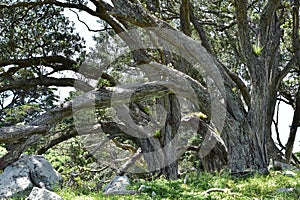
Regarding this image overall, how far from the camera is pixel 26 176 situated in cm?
518

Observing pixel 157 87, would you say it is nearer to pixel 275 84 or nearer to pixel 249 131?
pixel 249 131

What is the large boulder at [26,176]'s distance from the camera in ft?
16.0

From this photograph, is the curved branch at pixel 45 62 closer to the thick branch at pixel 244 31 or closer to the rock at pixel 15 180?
the rock at pixel 15 180

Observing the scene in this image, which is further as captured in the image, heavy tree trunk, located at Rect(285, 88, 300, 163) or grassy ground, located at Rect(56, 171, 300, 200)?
heavy tree trunk, located at Rect(285, 88, 300, 163)

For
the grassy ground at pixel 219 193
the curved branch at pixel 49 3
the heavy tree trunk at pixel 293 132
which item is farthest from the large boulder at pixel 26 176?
the heavy tree trunk at pixel 293 132

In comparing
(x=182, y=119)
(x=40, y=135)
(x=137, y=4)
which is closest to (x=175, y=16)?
(x=182, y=119)

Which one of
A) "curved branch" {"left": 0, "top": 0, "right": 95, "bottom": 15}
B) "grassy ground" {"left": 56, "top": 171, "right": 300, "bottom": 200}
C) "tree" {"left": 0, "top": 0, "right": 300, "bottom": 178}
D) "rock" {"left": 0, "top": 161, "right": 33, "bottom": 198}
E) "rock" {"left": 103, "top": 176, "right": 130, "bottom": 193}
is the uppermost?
"curved branch" {"left": 0, "top": 0, "right": 95, "bottom": 15}

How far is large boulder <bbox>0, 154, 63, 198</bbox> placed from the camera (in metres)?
4.88

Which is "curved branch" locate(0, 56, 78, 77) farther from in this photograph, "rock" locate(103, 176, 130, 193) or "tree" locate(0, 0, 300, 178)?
"rock" locate(103, 176, 130, 193)

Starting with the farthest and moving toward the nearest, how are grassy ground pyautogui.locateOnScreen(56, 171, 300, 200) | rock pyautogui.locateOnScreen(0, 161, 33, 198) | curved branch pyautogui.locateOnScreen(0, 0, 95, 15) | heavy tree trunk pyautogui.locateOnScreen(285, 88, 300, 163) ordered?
heavy tree trunk pyautogui.locateOnScreen(285, 88, 300, 163) < curved branch pyautogui.locateOnScreen(0, 0, 95, 15) < rock pyautogui.locateOnScreen(0, 161, 33, 198) < grassy ground pyautogui.locateOnScreen(56, 171, 300, 200)

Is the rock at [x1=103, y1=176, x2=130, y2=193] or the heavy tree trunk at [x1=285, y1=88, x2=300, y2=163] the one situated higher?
the heavy tree trunk at [x1=285, y1=88, x2=300, y2=163]

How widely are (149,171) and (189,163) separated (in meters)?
6.96

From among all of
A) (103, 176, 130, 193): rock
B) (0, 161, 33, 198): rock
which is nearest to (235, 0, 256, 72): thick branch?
(103, 176, 130, 193): rock

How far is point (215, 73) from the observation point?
650 cm
